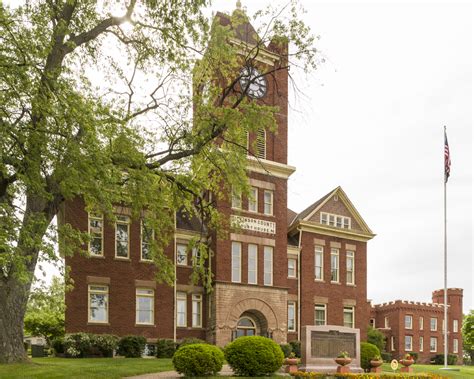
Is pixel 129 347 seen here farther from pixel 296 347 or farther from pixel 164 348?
pixel 296 347

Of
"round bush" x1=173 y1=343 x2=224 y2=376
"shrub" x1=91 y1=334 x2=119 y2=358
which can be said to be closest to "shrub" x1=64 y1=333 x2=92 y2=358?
"shrub" x1=91 y1=334 x2=119 y2=358

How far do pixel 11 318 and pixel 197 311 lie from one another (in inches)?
601

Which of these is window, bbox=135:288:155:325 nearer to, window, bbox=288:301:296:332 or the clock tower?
the clock tower

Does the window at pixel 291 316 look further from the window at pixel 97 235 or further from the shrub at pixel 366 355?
the window at pixel 97 235

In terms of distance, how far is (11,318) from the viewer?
1995 cm

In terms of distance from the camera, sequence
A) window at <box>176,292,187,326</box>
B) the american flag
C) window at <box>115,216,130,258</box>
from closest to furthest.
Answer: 1. window at <box>115,216,130,258</box>
2. window at <box>176,292,187,326</box>
3. the american flag

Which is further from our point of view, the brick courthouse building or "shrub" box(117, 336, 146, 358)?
the brick courthouse building

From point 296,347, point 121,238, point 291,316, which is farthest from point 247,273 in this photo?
point 121,238

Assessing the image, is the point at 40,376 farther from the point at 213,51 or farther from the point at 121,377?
the point at 213,51

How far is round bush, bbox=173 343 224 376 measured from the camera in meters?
18.8

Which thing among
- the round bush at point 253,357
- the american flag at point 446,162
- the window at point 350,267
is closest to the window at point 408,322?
the window at point 350,267

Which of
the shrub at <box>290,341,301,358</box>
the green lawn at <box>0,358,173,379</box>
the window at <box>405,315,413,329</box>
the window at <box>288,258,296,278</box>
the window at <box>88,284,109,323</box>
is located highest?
the window at <box>288,258,296,278</box>

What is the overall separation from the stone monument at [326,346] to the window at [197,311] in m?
11.0

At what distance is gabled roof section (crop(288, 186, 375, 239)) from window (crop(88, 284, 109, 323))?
14.0 m
